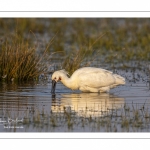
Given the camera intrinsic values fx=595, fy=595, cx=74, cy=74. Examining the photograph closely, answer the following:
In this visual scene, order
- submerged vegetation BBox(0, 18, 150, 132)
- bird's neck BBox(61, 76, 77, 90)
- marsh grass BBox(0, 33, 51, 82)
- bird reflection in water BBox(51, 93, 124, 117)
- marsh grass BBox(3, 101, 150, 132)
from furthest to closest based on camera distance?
marsh grass BBox(0, 33, 51, 82) < bird's neck BBox(61, 76, 77, 90) < bird reflection in water BBox(51, 93, 124, 117) < submerged vegetation BBox(0, 18, 150, 132) < marsh grass BBox(3, 101, 150, 132)

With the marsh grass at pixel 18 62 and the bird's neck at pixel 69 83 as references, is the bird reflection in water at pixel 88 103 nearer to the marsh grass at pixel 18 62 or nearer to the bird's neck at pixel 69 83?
the bird's neck at pixel 69 83

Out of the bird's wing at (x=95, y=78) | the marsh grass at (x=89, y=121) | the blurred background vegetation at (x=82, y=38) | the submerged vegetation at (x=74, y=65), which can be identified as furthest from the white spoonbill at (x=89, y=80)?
the marsh grass at (x=89, y=121)

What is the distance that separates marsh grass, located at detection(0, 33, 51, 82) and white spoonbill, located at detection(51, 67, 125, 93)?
136 centimetres

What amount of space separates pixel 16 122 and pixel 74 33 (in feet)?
51.2

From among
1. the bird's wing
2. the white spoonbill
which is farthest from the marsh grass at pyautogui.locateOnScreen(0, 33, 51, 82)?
the bird's wing

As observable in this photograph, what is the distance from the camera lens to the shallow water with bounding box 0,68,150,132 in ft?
34.7

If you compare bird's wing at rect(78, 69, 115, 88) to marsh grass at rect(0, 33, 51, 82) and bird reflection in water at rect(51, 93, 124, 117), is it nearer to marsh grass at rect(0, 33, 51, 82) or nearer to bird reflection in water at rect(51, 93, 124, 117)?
bird reflection in water at rect(51, 93, 124, 117)

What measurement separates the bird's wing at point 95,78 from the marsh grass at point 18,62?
5.92 feet

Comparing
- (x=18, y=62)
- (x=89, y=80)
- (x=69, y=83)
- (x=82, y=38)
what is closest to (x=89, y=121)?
(x=89, y=80)

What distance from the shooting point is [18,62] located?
15609 mm

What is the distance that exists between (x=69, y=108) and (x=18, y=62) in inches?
146

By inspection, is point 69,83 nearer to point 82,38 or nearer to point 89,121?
point 89,121

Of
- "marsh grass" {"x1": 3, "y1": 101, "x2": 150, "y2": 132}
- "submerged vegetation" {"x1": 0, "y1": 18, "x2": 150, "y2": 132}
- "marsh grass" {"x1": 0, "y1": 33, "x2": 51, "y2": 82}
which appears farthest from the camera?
"marsh grass" {"x1": 0, "y1": 33, "x2": 51, "y2": 82}

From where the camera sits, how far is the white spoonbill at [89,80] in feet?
47.5
